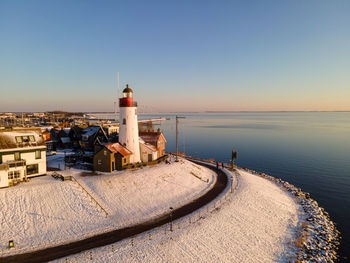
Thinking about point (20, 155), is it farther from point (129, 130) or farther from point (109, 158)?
point (129, 130)

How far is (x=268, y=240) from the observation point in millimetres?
25094

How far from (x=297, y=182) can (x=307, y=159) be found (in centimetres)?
2663

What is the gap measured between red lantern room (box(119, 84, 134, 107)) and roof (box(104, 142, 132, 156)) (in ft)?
27.1

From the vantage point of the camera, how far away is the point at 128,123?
40781mm

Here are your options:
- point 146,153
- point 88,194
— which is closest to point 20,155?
point 88,194

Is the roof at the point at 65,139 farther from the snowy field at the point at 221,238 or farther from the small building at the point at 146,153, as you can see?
the snowy field at the point at 221,238

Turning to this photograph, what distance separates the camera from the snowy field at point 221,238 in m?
20.1

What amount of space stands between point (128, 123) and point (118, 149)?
5782 mm

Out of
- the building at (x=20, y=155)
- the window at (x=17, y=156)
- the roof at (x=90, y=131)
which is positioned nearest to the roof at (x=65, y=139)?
the roof at (x=90, y=131)

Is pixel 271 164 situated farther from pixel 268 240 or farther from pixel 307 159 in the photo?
pixel 268 240

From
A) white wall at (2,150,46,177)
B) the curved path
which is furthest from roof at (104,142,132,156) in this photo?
the curved path

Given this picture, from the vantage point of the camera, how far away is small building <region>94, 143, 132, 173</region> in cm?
3638

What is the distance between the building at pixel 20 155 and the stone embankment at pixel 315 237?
1465 inches

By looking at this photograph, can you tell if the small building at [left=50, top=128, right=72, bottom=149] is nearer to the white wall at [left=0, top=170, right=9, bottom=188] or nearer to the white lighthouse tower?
the white lighthouse tower
